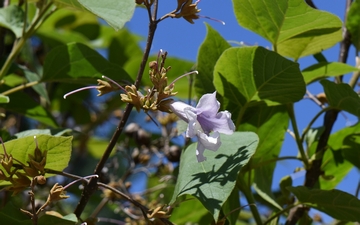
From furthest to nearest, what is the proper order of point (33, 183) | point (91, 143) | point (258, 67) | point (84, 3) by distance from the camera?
point (91, 143), point (258, 67), point (84, 3), point (33, 183)

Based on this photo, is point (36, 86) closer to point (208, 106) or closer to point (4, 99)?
point (4, 99)

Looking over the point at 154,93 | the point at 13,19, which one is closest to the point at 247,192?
the point at 154,93

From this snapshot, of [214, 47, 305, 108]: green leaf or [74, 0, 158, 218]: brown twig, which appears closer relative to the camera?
[74, 0, 158, 218]: brown twig

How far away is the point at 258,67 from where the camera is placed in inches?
41.5

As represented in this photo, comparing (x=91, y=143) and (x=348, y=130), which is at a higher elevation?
(x=348, y=130)

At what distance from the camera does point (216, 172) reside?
2.92 feet

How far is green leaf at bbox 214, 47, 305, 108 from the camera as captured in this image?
1.03m

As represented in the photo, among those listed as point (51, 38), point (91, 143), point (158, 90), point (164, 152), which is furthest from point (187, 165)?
point (91, 143)

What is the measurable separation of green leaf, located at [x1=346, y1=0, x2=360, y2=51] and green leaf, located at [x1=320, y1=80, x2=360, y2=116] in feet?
0.83

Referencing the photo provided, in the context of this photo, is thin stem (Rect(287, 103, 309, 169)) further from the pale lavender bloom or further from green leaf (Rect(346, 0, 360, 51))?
the pale lavender bloom

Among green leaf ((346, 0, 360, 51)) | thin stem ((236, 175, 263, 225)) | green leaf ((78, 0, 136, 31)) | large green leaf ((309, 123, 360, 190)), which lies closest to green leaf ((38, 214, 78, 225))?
green leaf ((78, 0, 136, 31))

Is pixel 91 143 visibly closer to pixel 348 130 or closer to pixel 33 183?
pixel 348 130

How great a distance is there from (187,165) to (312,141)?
428 millimetres

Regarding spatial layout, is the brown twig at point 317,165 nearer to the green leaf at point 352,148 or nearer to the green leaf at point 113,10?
the green leaf at point 352,148
